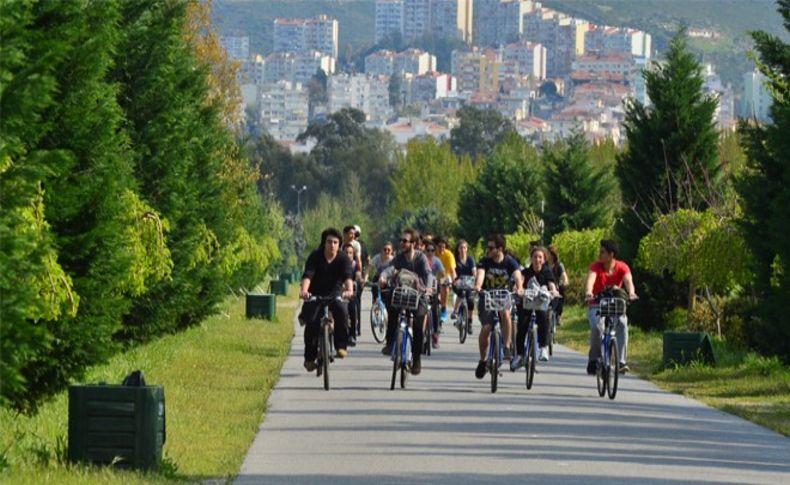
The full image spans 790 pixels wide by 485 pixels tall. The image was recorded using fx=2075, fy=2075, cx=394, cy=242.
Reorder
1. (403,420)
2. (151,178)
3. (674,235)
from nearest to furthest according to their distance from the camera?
(403,420), (151,178), (674,235)

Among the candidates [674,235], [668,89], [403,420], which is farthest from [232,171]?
[403,420]

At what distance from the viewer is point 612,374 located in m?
22.2

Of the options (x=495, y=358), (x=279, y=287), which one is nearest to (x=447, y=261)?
(x=495, y=358)

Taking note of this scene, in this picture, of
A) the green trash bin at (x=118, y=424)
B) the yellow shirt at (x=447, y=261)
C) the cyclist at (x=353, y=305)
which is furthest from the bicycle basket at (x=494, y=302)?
the yellow shirt at (x=447, y=261)

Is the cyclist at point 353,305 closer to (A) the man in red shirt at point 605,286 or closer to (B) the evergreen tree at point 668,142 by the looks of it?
(A) the man in red shirt at point 605,286

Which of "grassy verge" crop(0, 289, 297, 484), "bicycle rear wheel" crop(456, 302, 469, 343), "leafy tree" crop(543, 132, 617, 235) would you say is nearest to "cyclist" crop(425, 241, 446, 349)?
"bicycle rear wheel" crop(456, 302, 469, 343)

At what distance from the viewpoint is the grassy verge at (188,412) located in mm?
14133

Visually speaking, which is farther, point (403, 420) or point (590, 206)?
point (590, 206)

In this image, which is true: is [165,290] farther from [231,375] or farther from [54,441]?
[54,441]

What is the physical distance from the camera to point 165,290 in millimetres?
30672

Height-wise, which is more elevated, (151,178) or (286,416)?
(151,178)

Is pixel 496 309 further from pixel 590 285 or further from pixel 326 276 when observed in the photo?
pixel 326 276

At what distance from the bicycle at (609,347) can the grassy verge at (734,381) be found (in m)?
1.05

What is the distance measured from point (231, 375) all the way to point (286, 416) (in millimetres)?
6346
